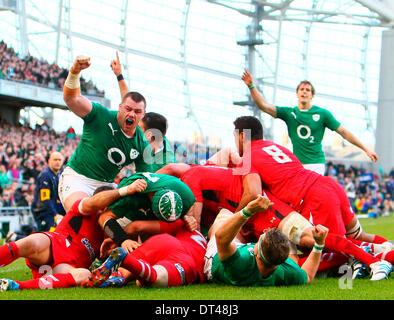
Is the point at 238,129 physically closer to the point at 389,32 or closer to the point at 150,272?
the point at 150,272

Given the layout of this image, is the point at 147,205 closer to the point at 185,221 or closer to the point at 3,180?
the point at 185,221

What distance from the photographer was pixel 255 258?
14.7 feet

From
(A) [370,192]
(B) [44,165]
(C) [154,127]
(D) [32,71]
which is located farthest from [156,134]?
(D) [32,71]

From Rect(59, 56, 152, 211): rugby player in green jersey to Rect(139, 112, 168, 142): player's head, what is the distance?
1.14 ft

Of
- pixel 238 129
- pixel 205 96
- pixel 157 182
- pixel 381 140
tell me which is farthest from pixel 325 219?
pixel 205 96

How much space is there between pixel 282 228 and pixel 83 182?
2.24 m

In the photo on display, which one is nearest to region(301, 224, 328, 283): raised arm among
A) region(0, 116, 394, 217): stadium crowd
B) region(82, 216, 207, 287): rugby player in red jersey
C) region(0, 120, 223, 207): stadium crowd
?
region(82, 216, 207, 287): rugby player in red jersey

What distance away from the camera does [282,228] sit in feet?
17.8

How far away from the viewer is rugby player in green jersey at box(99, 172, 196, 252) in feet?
15.5

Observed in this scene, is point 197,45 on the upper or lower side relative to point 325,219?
upper

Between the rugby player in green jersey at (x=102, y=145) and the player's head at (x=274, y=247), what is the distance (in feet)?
7.67

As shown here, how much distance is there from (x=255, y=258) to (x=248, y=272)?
12 cm

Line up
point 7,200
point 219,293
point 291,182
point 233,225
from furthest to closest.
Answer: point 7,200, point 291,182, point 219,293, point 233,225
